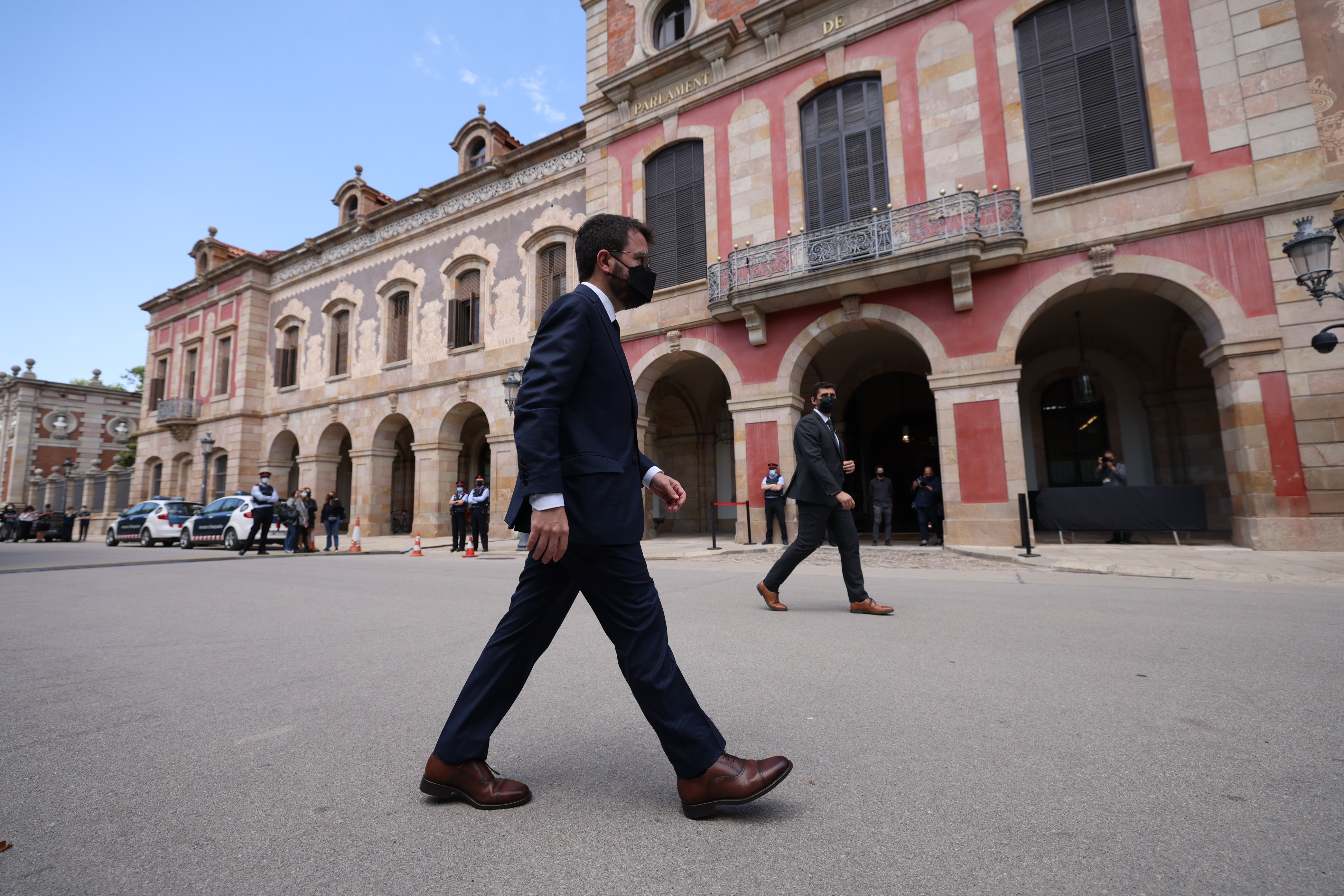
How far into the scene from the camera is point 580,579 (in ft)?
6.65

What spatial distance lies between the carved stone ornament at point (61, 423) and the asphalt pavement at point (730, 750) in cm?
5396

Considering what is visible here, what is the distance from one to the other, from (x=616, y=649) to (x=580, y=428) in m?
0.73

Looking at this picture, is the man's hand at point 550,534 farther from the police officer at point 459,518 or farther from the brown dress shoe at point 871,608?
the police officer at point 459,518

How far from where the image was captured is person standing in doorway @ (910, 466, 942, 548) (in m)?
12.9

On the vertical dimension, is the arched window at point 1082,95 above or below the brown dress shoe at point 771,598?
above

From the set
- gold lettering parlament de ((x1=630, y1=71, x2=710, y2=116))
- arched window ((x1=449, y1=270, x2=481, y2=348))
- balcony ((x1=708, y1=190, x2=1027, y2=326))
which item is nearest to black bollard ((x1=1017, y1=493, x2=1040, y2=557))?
balcony ((x1=708, y1=190, x2=1027, y2=326))

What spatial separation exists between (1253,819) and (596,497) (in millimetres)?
2104

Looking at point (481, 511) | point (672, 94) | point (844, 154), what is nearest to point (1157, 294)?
point (844, 154)

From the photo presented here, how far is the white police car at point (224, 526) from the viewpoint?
16.7 meters

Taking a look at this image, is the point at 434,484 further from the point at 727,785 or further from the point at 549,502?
the point at 727,785

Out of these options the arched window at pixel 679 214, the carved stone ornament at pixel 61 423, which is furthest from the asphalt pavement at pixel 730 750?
the carved stone ornament at pixel 61 423

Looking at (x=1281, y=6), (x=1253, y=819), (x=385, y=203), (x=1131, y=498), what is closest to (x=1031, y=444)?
(x=1131, y=498)

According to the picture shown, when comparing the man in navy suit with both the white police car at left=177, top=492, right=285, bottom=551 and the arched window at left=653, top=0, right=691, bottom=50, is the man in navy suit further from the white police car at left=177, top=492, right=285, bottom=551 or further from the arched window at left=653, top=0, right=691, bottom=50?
the arched window at left=653, top=0, right=691, bottom=50

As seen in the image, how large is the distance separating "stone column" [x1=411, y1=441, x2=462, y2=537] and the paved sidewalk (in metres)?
15.7
